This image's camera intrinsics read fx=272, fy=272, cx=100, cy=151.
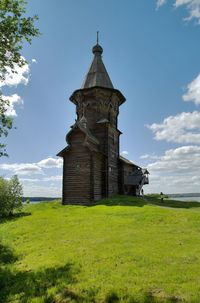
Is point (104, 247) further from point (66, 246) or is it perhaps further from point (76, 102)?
point (76, 102)

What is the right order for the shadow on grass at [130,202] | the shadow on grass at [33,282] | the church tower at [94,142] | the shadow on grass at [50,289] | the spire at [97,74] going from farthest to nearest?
the spire at [97,74], the church tower at [94,142], the shadow on grass at [130,202], the shadow on grass at [33,282], the shadow on grass at [50,289]

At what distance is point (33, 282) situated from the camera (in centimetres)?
891

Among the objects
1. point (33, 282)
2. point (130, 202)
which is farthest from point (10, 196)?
point (33, 282)

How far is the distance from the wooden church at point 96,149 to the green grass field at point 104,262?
12.6 metres

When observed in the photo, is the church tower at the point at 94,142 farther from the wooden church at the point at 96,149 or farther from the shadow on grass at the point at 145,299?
the shadow on grass at the point at 145,299

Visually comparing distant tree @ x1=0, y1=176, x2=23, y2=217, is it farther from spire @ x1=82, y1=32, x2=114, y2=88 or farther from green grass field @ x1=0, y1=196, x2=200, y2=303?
spire @ x1=82, y1=32, x2=114, y2=88

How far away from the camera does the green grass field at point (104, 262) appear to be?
7.42 meters

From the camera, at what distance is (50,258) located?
11125 mm

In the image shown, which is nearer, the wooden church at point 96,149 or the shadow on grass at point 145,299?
the shadow on grass at point 145,299

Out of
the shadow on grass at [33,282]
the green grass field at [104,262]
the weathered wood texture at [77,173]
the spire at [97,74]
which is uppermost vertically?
the spire at [97,74]

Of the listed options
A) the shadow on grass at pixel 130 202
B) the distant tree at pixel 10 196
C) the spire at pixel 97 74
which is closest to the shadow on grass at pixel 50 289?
the distant tree at pixel 10 196

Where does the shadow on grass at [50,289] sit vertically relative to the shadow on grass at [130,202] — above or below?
below

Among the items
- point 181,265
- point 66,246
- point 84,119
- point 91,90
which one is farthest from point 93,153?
point 181,265

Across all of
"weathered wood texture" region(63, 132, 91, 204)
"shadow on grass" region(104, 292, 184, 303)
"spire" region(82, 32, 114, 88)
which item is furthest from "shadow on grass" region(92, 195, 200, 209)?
"shadow on grass" region(104, 292, 184, 303)
